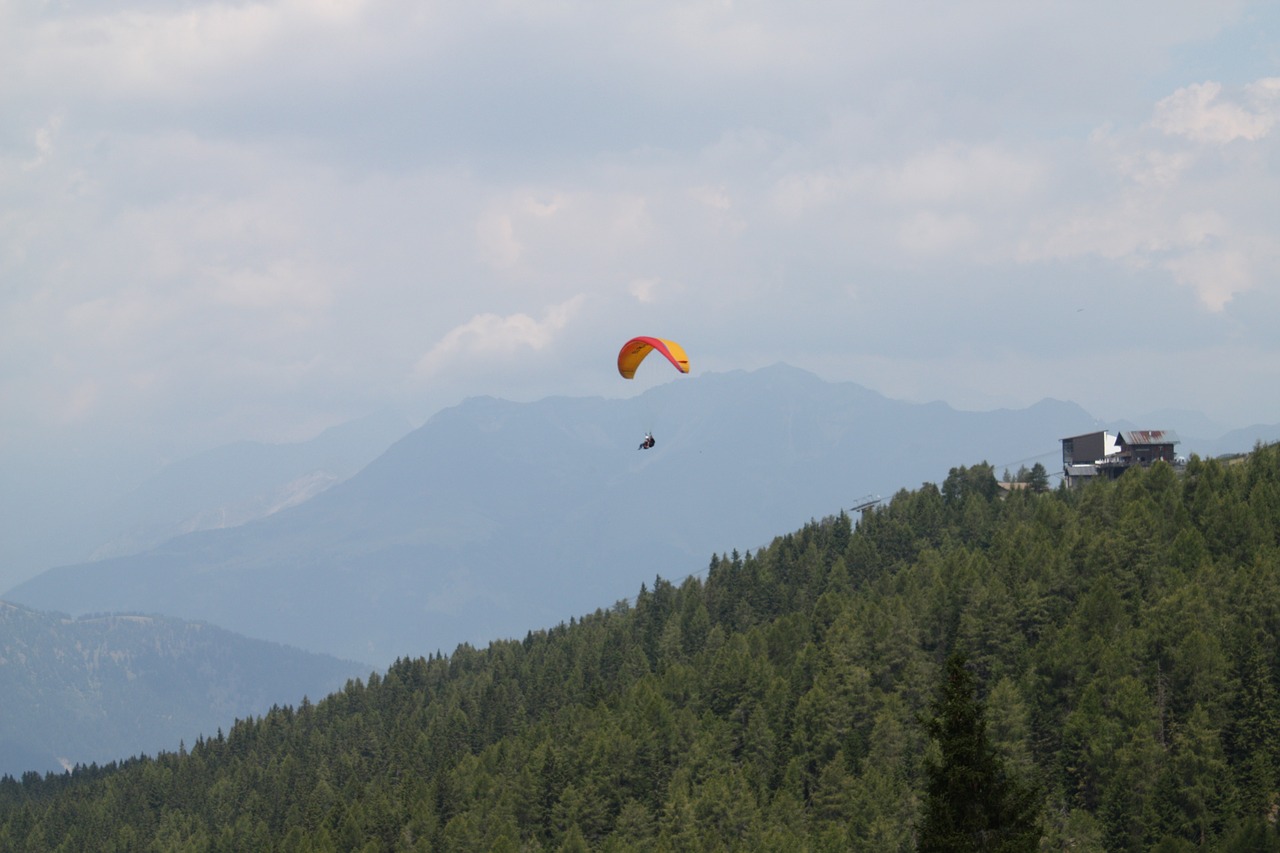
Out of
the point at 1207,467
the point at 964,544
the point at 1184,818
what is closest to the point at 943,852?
the point at 1184,818

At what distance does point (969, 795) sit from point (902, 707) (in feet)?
235

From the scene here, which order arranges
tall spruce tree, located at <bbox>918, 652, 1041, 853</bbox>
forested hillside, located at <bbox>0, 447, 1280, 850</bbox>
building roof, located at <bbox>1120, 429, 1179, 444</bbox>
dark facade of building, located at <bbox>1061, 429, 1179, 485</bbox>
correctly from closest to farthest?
tall spruce tree, located at <bbox>918, 652, 1041, 853</bbox> < forested hillside, located at <bbox>0, 447, 1280, 850</bbox> < dark facade of building, located at <bbox>1061, 429, 1179, 485</bbox> < building roof, located at <bbox>1120, 429, 1179, 444</bbox>

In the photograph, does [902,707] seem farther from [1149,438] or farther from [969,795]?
[1149,438]

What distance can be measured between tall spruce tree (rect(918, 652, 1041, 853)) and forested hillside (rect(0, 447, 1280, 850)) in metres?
0.27

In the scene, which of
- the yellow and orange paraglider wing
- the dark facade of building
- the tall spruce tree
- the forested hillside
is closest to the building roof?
the dark facade of building

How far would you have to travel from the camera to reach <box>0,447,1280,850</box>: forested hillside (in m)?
87.8

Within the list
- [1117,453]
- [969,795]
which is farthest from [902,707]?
[1117,453]

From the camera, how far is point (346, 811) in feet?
460

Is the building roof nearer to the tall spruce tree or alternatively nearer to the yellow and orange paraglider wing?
the yellow and orange paraglider wing

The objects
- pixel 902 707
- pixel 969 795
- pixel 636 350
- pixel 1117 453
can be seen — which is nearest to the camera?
pixel 969 795

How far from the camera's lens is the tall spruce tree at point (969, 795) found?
132ft

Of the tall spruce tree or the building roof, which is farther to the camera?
the building roof

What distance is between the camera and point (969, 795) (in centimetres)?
4066

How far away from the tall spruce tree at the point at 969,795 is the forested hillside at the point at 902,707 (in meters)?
0.27
